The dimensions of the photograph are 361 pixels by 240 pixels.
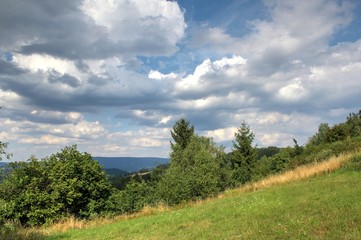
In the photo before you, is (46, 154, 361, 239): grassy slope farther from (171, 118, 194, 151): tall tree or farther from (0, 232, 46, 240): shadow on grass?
(171, 118, 194, 151): tall tree

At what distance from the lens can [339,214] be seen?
36.2 feet

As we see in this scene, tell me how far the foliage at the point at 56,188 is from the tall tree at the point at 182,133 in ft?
147

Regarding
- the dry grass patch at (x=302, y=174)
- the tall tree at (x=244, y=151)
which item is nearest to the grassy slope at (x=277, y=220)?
the dry grass patch at (x=302, y=174)

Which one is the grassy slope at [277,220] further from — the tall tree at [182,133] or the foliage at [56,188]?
the tall tree at [182,133]

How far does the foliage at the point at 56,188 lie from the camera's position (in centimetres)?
2303

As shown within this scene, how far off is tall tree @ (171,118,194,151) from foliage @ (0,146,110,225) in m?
44.7

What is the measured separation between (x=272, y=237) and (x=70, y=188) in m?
18.0

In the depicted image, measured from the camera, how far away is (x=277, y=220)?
11.9 metres

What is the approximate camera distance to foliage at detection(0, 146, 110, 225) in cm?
2303

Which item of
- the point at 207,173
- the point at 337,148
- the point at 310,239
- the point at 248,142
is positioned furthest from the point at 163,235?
the point at 248,142

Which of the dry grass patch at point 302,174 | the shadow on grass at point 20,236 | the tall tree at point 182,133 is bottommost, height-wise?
the shadow on grass at point 20,236

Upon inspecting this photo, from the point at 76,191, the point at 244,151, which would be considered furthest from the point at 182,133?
the point at 76,191

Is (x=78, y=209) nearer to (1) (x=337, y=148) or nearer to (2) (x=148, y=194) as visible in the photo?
(2) (x=148, y=194)

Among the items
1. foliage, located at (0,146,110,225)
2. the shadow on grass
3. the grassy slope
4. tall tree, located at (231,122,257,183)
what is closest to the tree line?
foliage, located at (0,146,110,225)
